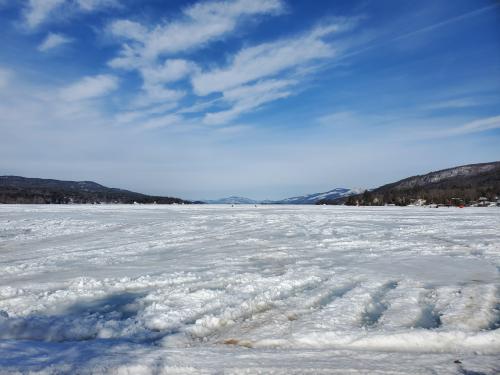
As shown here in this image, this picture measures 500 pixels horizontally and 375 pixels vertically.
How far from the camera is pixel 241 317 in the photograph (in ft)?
13.0

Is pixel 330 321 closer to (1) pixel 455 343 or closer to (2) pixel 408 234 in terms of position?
(1) pixel 455 343

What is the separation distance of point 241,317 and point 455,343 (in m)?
2.01

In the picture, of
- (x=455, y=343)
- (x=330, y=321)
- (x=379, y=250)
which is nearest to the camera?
(x=455, y=343)

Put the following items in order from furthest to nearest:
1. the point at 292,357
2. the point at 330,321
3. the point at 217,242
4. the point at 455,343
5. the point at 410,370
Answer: the point at 217,242
the point at 330,321
the point at 455,343
the point at 292,357
the point at 410,370

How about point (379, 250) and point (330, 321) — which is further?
point (379, 250)

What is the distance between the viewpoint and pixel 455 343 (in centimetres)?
310

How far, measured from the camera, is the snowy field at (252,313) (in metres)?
2.76

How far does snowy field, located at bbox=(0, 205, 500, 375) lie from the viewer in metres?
2.76

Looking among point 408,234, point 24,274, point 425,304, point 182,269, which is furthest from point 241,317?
point 408,234

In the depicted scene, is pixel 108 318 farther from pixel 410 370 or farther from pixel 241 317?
pixel 410 370

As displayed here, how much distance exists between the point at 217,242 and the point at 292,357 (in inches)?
305

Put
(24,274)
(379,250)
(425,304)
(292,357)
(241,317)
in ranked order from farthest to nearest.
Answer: (379,250), (24,274), (425,304), (241,317), (292,357)

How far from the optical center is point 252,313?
4.05 metres

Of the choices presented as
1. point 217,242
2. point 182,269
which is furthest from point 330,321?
point 217,242
